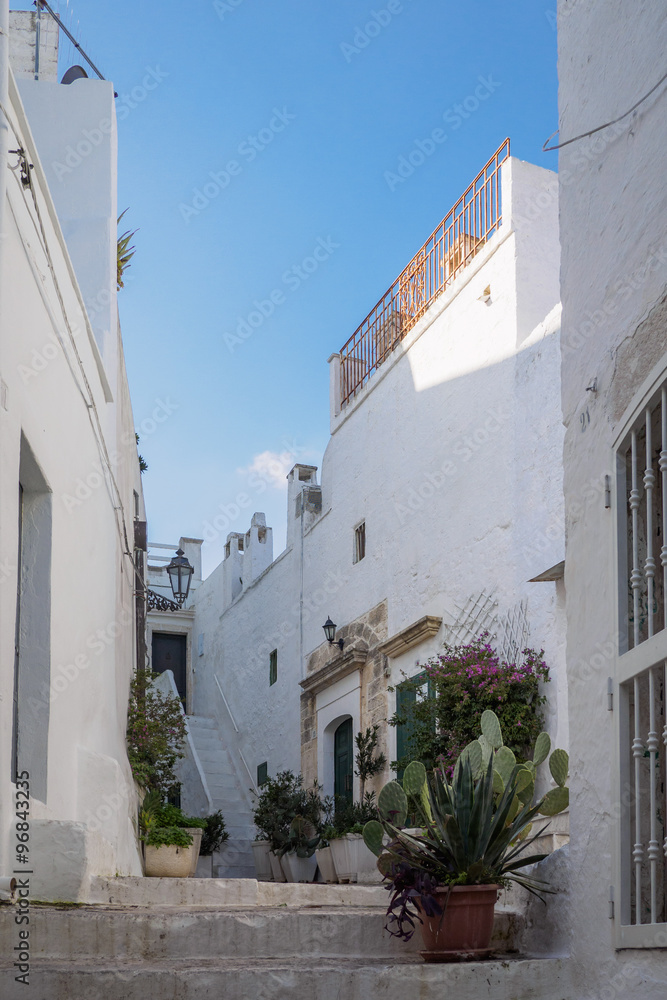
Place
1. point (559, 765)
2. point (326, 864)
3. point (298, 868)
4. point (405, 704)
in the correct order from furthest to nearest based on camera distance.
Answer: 1. point (298, 868)
2. point (326, 864)
3. point (405, 704)
4. point (559, 765)

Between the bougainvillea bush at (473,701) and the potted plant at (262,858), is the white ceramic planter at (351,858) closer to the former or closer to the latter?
the bougainvillea bush at (473,701)

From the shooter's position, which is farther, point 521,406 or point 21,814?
point 521,406

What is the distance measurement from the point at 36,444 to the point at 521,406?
6.23 metres

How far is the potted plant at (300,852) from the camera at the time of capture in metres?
12.8

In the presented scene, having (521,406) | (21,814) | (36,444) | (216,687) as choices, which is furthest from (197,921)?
(216,687)

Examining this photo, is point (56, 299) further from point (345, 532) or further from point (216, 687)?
point (216, 687)

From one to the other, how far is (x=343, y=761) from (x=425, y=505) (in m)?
3.75

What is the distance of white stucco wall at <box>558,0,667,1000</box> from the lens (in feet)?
12.7

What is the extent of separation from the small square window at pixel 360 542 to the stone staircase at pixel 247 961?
9.68 meters

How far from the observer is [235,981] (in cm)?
373

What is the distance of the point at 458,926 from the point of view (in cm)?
413

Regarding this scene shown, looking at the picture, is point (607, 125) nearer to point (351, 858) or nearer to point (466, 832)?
point (466, 832)

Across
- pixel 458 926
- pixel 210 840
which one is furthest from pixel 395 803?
pixel 210 840

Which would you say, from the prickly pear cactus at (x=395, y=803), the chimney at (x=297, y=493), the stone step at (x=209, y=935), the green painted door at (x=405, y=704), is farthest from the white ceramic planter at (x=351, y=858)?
the stone step at (x=209, y=935)
